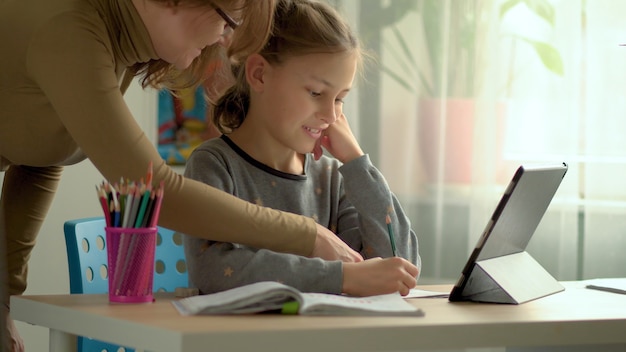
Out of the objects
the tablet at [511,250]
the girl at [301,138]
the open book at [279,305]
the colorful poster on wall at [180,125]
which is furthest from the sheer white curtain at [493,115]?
the open book at [279,305]

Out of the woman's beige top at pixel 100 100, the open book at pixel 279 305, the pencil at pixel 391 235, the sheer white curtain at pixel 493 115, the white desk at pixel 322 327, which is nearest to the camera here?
the white desk at pixel 322 327

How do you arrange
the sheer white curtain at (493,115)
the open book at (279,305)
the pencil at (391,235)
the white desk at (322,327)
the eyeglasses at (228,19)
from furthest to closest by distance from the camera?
the sheer white curtain at (493,115)
the pencil at (391,235)
the eyeglasses at (228,19)
the open book at (279,305)
the white desk at (322,327)

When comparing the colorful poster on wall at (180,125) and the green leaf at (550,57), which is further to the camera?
the colorful poster on wall at (180,125)

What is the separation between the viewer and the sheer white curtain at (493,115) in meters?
2.49

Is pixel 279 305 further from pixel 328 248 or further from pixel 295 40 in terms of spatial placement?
pixel 295 40

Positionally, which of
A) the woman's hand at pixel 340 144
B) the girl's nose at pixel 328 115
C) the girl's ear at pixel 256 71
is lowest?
the woman's hand at pixel 340 144

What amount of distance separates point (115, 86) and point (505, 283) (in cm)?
60

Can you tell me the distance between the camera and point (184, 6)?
128cm

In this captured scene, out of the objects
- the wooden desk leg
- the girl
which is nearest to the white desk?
the wooden desk leg

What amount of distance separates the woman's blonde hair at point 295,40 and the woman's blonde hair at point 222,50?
0.06 metres

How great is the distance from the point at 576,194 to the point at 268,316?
1.65 m

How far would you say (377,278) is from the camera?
126 cm

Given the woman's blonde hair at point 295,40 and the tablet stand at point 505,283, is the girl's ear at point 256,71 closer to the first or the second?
the woman's blonde hair at point 295,40

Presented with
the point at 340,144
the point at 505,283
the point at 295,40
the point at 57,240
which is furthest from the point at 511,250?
the point at 57,240
